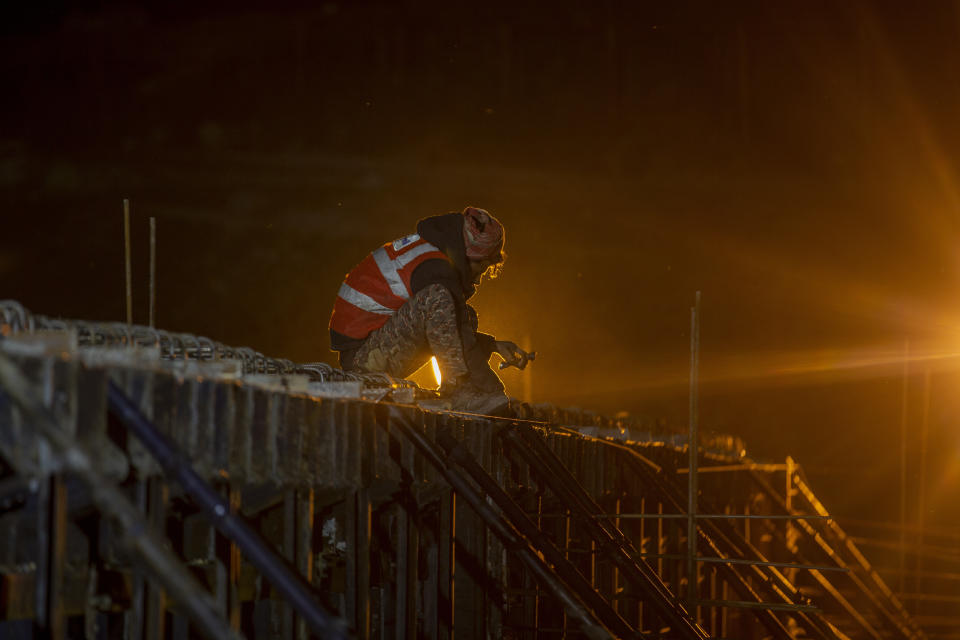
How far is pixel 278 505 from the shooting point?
324 inches

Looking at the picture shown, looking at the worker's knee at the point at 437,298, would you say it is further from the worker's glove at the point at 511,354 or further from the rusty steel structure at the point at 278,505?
the worker's glove at the point at 511,354

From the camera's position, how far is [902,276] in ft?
108

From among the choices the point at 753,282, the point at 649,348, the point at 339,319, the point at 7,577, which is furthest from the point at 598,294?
the point at 7,577

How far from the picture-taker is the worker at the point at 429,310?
398 inches

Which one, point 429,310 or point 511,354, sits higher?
point 429,310

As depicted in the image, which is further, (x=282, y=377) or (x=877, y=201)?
(x=877, y=201)

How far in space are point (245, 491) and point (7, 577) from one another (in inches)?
82.9

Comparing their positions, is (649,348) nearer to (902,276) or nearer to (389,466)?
(902,276)

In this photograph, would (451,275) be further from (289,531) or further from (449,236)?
(289,531)

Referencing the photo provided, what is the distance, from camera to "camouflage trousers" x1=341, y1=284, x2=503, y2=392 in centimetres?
1005

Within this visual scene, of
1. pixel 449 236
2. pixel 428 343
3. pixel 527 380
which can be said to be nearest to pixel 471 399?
pixel 428 343

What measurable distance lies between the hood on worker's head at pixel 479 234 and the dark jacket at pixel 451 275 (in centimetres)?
6

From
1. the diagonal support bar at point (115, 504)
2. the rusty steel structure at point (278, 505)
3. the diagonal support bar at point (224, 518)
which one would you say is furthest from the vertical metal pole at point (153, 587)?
the diagonal support bar at point (115, 504)

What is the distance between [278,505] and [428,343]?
2.56 m
